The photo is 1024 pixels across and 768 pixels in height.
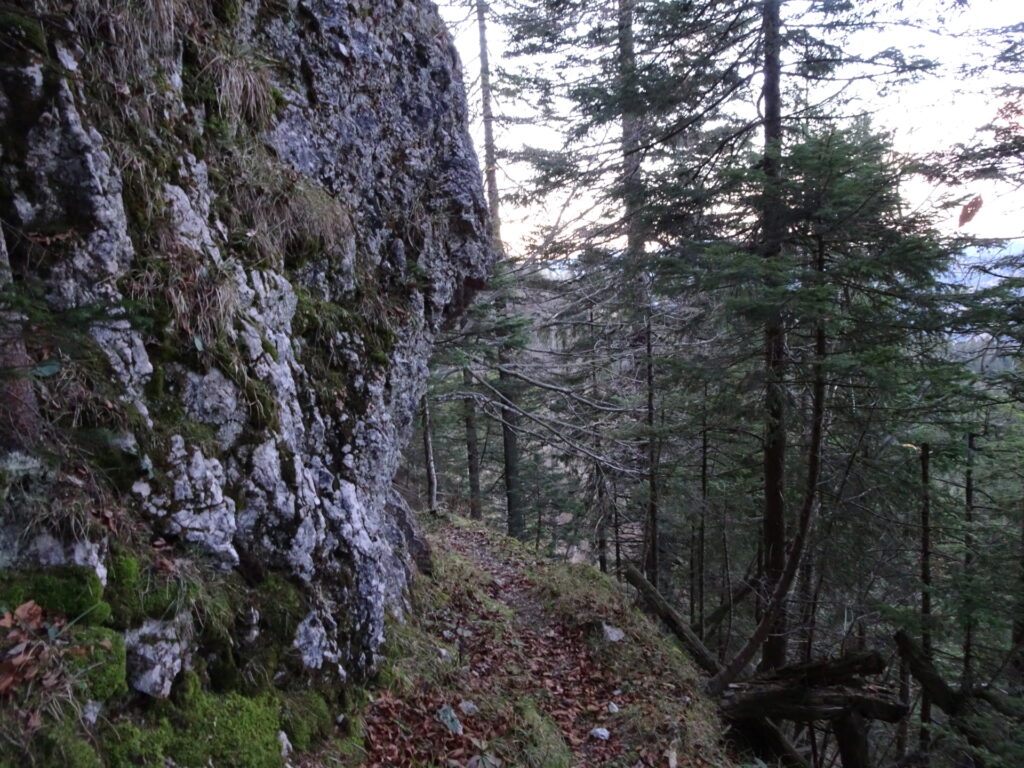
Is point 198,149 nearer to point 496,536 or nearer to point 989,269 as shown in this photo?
point 989,269

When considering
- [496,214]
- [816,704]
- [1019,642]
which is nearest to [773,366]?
[816,704]

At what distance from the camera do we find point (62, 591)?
2342 millimetres

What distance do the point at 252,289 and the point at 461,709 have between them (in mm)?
3554

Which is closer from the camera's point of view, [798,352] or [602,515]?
[798,352]

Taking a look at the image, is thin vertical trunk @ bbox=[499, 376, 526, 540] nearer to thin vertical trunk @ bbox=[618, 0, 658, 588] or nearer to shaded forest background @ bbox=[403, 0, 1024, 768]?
shaded forest background @ bbox=[403, 0, 1024, 768]

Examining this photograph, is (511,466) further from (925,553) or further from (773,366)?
(925,553)

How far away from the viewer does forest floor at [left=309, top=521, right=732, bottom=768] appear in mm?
4098

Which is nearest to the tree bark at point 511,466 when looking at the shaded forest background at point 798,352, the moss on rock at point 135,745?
the shaded forest background at point 798,352

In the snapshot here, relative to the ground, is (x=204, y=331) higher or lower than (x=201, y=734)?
higher

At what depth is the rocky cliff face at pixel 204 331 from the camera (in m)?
2.54

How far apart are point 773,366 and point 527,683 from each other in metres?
4.75

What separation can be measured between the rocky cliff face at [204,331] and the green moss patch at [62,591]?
0.01m

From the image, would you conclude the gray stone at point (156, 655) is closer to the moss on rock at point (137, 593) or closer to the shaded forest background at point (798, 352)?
the moss on rock at point (137, 593)

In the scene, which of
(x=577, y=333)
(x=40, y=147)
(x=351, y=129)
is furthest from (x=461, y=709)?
(x=577, y=333)
